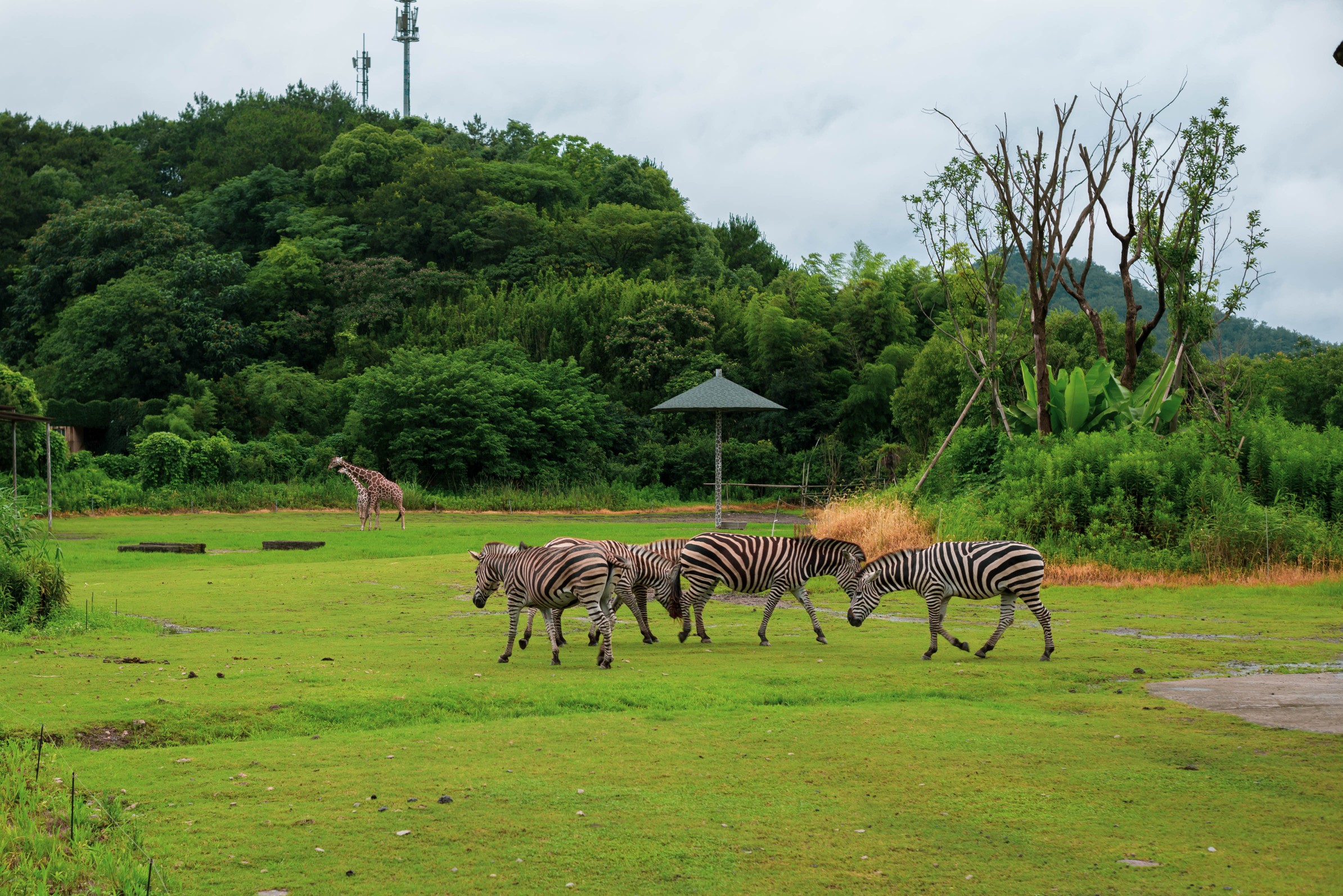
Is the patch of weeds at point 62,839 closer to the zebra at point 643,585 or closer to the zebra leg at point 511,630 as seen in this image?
the zebra leg at point 511,630

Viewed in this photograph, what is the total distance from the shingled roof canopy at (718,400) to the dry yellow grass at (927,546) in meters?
4.78

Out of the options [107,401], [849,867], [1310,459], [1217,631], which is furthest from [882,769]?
[107,401]

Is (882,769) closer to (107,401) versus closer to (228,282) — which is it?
(107,401)

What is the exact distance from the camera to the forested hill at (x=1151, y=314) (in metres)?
71.3

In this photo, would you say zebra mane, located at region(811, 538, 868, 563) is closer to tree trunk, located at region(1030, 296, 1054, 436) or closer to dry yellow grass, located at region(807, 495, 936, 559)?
dry yellow grass, located at region(807, 495, 936, 559)

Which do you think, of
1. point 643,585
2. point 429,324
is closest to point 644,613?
point 643,585

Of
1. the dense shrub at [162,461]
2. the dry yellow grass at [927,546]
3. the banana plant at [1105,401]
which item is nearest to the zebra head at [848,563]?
the dry yellow grass at [927,546]

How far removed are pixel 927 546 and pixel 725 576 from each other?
383cm

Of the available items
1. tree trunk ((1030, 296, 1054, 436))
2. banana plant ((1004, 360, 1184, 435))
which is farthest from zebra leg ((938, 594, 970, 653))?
tree trunk ((1030, 296, 1054, 436))

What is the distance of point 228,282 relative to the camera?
2341 inches

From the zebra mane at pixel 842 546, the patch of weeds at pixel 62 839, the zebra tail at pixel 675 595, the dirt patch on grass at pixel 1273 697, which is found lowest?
the dirt patch on grass at pixel 1273 697

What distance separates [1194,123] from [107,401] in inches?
1852

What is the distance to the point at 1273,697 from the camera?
9.12m

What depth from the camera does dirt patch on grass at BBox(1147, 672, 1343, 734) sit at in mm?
8219
